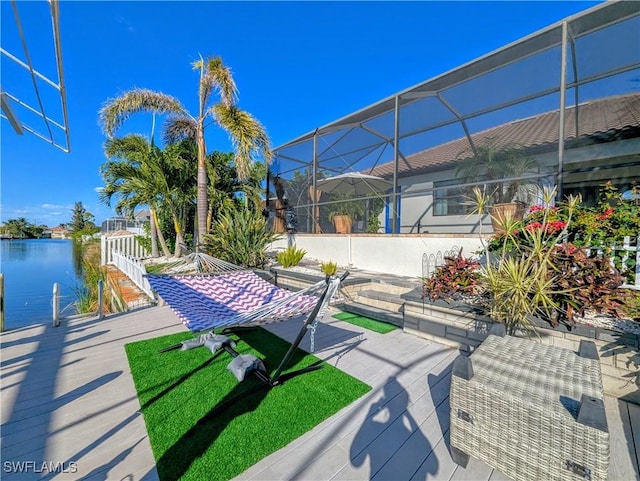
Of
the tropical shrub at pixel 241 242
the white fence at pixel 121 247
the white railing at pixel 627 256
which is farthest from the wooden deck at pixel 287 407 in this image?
the white fence at pixel 121 247

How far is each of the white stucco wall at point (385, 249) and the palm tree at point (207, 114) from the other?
10.7 feet

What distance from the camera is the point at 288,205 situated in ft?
33.6

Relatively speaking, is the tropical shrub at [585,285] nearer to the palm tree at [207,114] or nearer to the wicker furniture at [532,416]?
the wicker furniture at [532,416]

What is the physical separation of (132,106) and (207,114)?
2.45 metres

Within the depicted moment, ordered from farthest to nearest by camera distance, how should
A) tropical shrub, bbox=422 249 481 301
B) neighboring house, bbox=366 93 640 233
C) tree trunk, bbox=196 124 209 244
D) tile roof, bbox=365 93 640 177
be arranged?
tree trunk, bbox=196 124 209 244
tile roof, bbox=365 93 640 177
neighboring house, bbox=366 93 640 233
tropical shrub, bbox=422 249 481 301

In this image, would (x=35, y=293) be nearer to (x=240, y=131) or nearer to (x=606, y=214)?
(x=240, y=131)

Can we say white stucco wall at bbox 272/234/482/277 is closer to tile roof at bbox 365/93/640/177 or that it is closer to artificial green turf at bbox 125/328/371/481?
tile roof at bbox 365/93/640/177

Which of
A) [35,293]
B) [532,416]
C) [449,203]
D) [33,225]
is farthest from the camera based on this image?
[33,225]

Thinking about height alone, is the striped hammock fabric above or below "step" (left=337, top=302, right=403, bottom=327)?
above

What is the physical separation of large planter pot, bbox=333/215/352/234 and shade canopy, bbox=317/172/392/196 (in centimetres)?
99

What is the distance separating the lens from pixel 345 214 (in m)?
8.04

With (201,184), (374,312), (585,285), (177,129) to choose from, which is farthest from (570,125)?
(177,129)

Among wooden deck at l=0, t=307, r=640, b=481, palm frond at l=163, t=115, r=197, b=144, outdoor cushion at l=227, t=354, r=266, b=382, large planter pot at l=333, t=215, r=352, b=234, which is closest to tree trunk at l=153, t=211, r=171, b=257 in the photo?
palm frond at l=163, t=115, r=197, b=144

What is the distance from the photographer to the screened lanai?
4.91m
